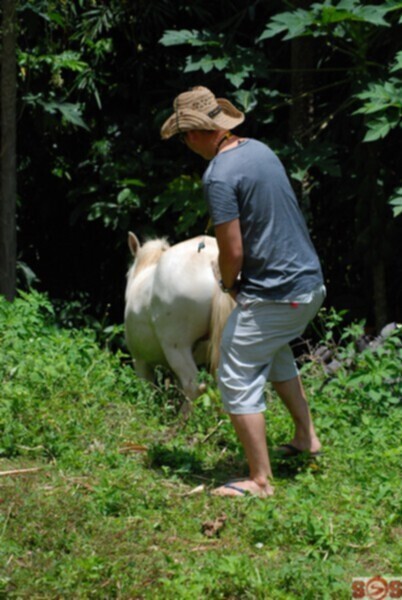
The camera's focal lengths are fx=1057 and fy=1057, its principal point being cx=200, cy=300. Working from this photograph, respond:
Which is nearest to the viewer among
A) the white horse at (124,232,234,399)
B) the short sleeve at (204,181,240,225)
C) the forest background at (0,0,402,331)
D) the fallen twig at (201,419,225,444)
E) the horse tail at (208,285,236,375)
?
the short sleeve at (204,181,240,225)

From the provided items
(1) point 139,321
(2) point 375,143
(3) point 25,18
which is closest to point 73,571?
(1) point 139,321

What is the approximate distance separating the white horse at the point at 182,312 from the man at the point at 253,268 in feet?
5.22

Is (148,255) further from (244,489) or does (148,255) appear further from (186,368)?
(244,489)

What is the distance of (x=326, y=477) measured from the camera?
5469mm

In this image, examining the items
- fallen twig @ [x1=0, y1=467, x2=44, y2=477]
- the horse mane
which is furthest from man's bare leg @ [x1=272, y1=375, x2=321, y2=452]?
the horse mane

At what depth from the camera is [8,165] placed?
9055mm

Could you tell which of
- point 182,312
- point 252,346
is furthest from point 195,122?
point 182,312

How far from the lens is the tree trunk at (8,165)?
8.88m

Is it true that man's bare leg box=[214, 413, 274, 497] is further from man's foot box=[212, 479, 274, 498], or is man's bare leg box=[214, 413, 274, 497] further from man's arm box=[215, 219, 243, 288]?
man's arm box=[215, 219, 243, 288]

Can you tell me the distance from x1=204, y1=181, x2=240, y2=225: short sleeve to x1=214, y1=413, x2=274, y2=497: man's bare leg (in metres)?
0.98

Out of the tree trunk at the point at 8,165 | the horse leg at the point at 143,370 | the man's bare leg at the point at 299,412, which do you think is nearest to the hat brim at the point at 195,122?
the man's bare leg at the point at 299,412

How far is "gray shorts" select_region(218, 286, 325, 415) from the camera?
5.19 meters

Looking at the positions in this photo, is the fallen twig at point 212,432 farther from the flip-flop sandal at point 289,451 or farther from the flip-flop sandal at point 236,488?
the flip-flop sandal at point 236,488

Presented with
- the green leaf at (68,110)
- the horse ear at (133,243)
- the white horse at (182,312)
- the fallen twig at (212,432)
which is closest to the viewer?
the fallen twig at (212,432)
